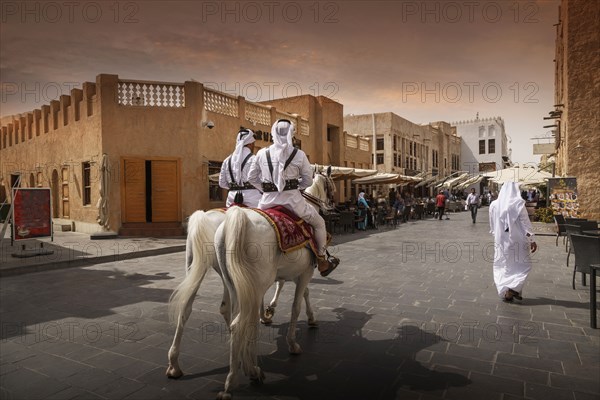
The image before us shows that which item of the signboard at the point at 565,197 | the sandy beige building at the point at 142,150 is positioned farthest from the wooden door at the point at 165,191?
the signboard at the point at 565,197

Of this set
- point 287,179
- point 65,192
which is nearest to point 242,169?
point 287,179

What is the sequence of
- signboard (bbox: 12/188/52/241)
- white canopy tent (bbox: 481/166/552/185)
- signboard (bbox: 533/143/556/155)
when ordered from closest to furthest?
signboard (bbox: 12/188/52/241)
white canopy tent (bbox: 481/166/552/185)
signboard (bbox: 533/143/556/155)

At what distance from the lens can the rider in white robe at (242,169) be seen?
5.13 meters

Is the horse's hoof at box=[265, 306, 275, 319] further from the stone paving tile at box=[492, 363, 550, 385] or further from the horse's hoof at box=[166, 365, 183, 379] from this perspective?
the stone paving tile at box=[492, 363, 550, 385]

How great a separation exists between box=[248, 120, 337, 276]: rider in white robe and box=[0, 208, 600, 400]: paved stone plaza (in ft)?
3.76

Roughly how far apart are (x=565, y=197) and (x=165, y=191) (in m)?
14.8

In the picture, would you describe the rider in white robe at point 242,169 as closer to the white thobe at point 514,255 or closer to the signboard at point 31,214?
the white thobe at point 514,255

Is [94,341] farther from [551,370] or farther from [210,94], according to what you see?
[210,94]

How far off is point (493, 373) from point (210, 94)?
1412 centimetres

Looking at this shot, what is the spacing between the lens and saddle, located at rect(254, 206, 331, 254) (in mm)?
3600

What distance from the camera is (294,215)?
4.09 m

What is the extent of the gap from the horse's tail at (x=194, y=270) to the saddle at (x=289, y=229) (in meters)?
0.57

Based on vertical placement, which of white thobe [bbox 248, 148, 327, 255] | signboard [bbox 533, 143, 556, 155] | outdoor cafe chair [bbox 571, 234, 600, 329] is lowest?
outdoor cafe chair [bbox 571, 234, 600, 329]

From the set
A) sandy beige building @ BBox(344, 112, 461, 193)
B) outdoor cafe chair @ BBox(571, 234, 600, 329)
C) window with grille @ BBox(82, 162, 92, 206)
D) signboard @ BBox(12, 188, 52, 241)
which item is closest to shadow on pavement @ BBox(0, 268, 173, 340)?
signboard @ BBox(12, 188, 52, 241)
